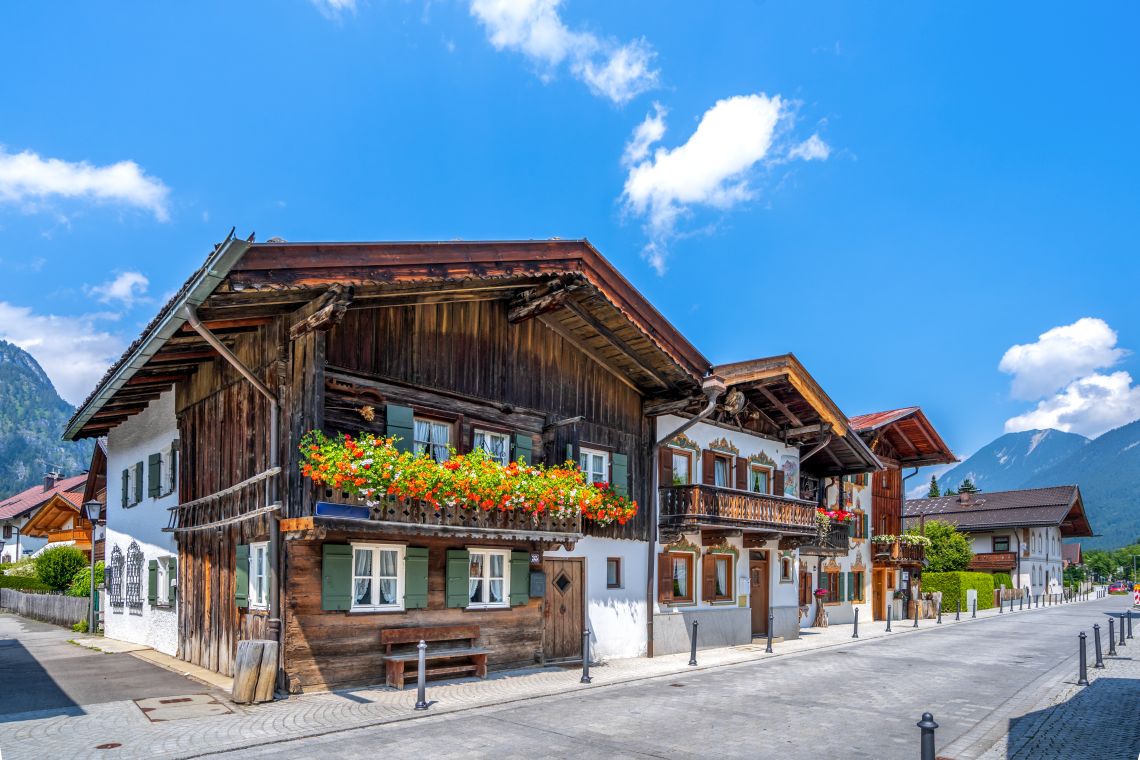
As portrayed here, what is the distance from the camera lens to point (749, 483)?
Result: 2525 centimetres

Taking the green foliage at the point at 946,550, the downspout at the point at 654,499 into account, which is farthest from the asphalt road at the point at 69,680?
the green foliage at the point at 946,550

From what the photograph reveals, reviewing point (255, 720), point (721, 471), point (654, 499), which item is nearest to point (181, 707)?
point (255, 720)

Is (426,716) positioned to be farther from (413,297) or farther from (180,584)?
(180,584)

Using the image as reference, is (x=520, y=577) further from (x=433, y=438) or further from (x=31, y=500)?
(x=31, y=500)

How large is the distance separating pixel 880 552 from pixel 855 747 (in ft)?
82.2

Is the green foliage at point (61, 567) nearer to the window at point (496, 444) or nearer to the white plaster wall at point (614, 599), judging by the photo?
the white plaster wall at point (614, 599)

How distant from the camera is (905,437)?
3584 centimetres

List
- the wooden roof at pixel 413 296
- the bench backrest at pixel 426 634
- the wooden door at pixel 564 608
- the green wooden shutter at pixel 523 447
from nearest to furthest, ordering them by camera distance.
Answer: the wooden roof at pixel 413 296
the bench backrest at pixel 426 634
the green wooden shutter at pixel 523 447
the wooden door at pixel 564 608

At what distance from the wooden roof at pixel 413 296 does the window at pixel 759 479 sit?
581 centimetres

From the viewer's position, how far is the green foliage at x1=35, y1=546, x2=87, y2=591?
35.4 metres

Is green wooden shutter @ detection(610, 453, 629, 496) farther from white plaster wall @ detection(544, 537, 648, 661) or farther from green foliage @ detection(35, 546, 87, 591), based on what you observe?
green foliage @ detection(35, 546, 87, 591)

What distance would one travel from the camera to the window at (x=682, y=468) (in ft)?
73.6

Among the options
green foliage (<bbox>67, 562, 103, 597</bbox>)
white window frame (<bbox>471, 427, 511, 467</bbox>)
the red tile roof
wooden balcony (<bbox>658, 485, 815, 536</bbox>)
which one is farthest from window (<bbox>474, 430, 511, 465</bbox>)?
the red tile roof

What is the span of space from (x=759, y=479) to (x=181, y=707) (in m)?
17.4
